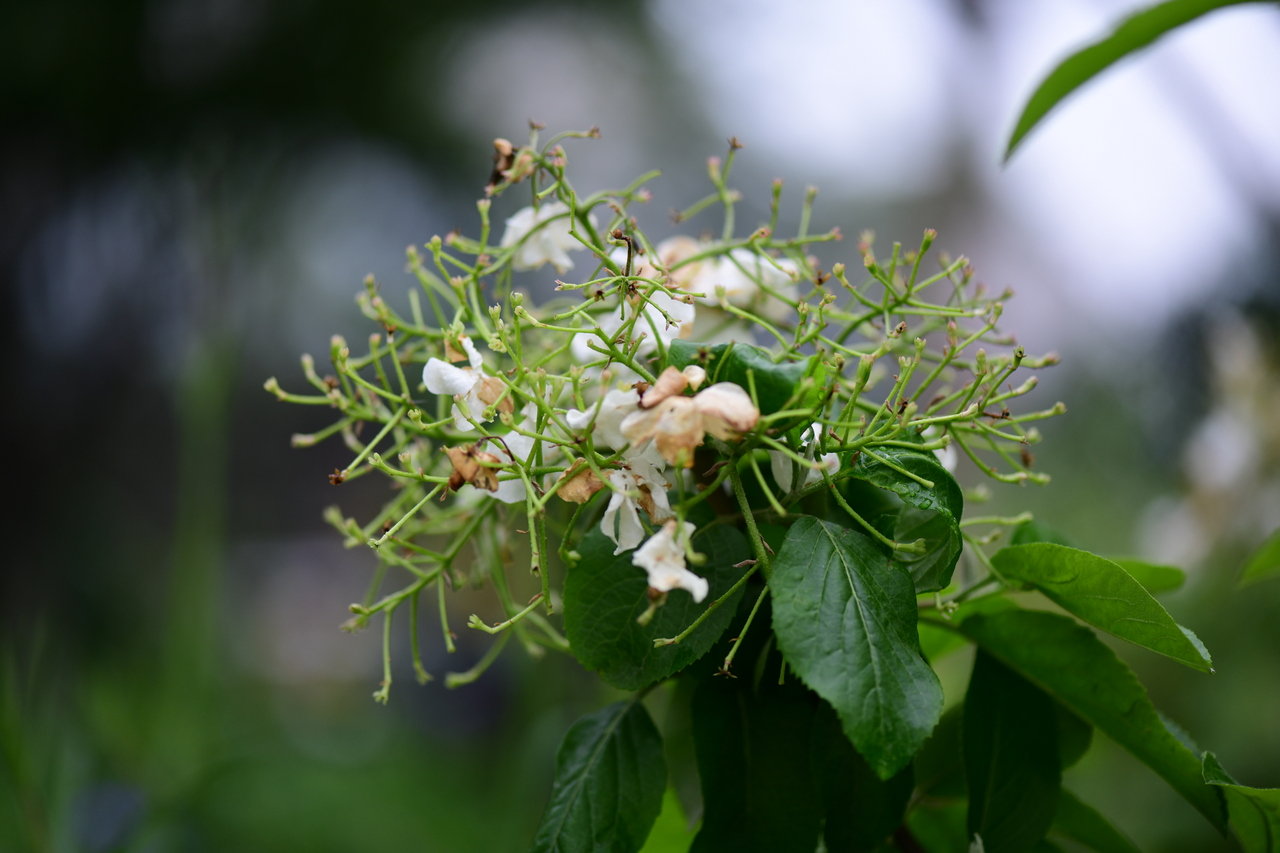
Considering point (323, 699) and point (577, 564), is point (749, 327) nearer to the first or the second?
point (577, 564)

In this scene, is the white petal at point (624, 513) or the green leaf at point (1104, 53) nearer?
the white petal at point (624, 513)

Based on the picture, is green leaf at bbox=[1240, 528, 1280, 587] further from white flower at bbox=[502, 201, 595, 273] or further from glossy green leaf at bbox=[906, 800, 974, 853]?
white flower at bbox=[502, 201, 595, 273]

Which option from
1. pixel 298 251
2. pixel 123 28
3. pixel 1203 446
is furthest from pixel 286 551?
pixel 1203 446

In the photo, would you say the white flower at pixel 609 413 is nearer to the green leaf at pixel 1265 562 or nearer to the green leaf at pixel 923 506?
the green leaf at pixel 923 506

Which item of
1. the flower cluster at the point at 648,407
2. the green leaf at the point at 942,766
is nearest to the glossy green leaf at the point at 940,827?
the green leaf at the point at 942,766

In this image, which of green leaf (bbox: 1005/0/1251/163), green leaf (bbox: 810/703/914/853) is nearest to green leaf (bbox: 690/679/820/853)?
green leaf (bbox: 810/703/914/853)
